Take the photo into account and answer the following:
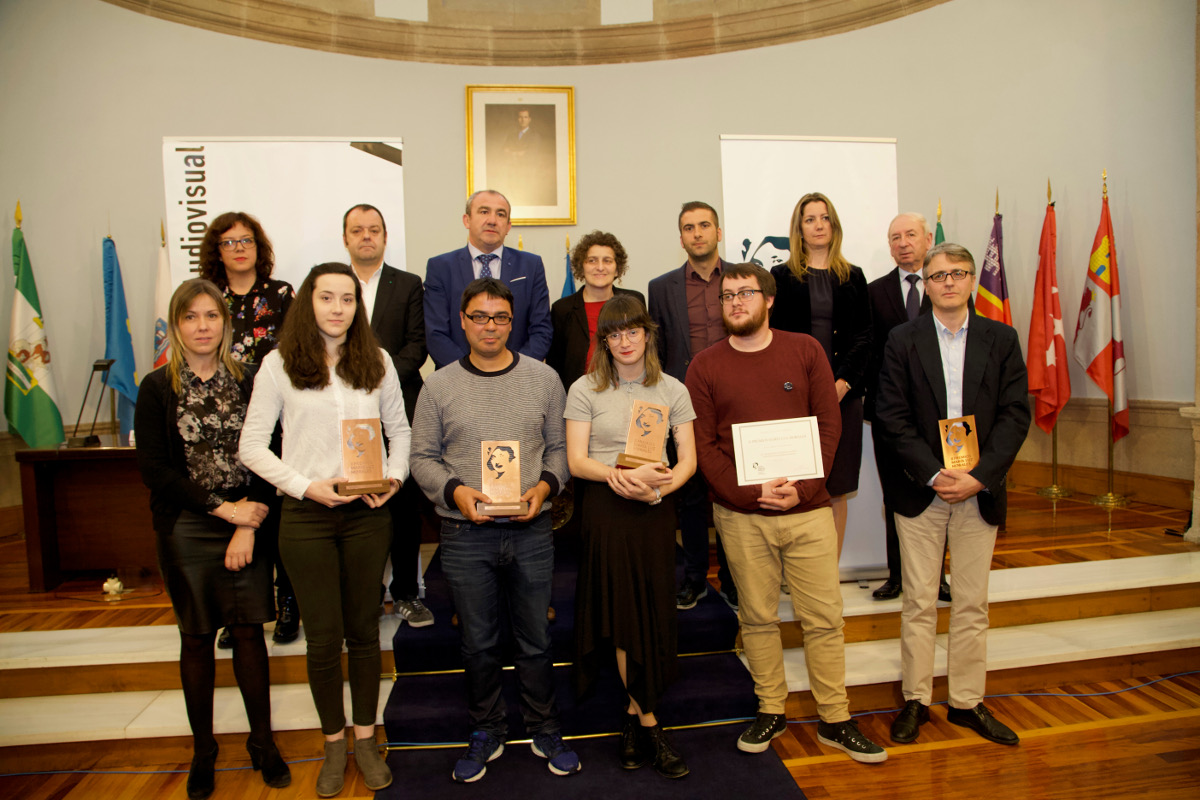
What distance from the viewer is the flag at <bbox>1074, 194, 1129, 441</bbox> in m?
4.99

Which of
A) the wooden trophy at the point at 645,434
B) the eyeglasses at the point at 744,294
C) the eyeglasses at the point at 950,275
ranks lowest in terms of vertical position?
the wooden trophy at the point at 645,434

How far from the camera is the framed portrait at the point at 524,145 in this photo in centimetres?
567

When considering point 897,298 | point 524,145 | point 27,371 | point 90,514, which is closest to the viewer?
point 897,298

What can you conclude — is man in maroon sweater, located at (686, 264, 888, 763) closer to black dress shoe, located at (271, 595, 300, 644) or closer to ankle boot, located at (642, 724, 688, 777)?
ankle boot, located at (642, 724, 688, 777)

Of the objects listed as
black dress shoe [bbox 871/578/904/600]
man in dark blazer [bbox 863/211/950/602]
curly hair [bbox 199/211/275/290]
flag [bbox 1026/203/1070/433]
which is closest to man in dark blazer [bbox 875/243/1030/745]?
man in dark blazer [bbox 863/211/950/602]

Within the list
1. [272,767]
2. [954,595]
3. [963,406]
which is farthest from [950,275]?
[272,767]

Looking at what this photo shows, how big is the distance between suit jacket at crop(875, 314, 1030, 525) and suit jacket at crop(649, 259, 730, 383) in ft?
2.75

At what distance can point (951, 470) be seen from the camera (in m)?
2.38

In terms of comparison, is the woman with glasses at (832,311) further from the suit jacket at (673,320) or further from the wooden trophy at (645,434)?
the wooden trophy at (645,434)

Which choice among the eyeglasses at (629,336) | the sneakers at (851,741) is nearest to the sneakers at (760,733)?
the sneakers at (851,741)

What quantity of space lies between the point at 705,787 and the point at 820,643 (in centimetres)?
61

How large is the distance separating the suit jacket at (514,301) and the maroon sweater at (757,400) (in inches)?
35.5

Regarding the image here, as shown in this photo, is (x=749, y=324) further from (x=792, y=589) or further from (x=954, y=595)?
(x=954, y=595)

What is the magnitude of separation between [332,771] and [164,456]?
1171mm
